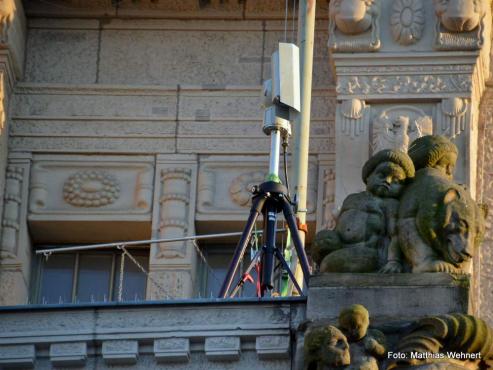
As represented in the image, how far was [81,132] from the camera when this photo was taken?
3822 cm

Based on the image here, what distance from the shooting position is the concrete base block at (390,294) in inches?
1157

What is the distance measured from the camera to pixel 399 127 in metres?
36.6

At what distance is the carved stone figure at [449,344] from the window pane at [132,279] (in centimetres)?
883

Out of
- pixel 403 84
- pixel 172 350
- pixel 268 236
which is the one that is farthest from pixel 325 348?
pixel 403 84

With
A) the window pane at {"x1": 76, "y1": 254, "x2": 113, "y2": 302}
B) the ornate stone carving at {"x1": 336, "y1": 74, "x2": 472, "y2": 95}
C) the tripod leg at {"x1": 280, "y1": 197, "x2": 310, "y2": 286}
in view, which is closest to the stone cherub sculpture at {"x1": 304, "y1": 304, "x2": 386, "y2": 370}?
the tripod leg at {"x1": 280, "y1": 197, "x2": 310, "y2": 286}

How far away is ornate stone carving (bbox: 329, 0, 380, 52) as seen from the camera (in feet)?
121

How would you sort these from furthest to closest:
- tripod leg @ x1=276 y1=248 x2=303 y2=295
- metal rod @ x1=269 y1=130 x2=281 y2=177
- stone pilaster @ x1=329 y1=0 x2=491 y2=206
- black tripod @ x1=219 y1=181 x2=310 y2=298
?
stone pilaster @ x1=329 y1=0 x2=491 y2=206, metal rod @ x1=269 y1=130 x2=281 y2=177, black tripod @ x1=219 y1=181 x2=310 y2=298, tripod leg @ x1=276 y1=248 x2=303 y2=295

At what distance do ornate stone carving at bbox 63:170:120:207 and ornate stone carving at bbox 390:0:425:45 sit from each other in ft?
12.6

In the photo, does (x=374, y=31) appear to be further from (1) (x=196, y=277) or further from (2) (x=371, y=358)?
(2) (x=371, y=358)

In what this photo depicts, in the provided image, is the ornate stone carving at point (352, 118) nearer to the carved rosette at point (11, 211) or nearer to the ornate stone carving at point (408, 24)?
the ornate stone carving at point (408, 24)

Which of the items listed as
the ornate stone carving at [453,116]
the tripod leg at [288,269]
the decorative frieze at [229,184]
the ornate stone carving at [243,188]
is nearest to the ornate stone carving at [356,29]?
the ornate stone carving at [453,116]

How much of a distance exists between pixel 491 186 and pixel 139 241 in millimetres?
4326

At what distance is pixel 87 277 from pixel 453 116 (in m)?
4.91

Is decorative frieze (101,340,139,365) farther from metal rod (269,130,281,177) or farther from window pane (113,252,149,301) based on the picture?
window pane (113,252,149,301)
